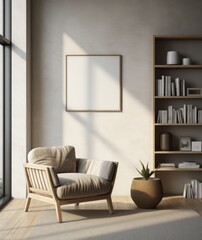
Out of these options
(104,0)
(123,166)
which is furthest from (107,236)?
(104,0)

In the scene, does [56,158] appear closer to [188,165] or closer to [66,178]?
[66,178]

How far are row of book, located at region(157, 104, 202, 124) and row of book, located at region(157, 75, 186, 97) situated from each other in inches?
7.5

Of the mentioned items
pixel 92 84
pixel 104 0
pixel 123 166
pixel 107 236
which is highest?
pixel 104 0

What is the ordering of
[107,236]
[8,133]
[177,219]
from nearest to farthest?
[107,236] → [177,219] → [8,133]

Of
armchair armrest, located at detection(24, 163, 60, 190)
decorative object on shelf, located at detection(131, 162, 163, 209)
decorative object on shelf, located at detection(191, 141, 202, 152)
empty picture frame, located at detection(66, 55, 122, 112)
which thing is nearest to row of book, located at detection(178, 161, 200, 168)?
decorative object on shelf, located at detection(191, 141, 202, 152)

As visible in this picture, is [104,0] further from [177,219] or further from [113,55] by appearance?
[177,219]

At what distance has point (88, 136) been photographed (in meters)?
6.40

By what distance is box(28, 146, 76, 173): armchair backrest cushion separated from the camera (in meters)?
5.28

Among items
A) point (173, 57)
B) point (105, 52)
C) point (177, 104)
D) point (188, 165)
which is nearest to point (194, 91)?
point (177, 104)

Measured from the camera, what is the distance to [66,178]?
16.1 feet

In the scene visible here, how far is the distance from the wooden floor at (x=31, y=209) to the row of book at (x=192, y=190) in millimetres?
121

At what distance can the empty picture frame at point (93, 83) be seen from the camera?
251 inches

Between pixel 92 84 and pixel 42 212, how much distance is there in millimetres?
1993

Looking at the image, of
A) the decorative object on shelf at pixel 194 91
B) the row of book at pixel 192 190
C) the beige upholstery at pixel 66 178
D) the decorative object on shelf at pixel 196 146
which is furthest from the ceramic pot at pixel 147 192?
the decorative object on shelf at pixel 194 91
